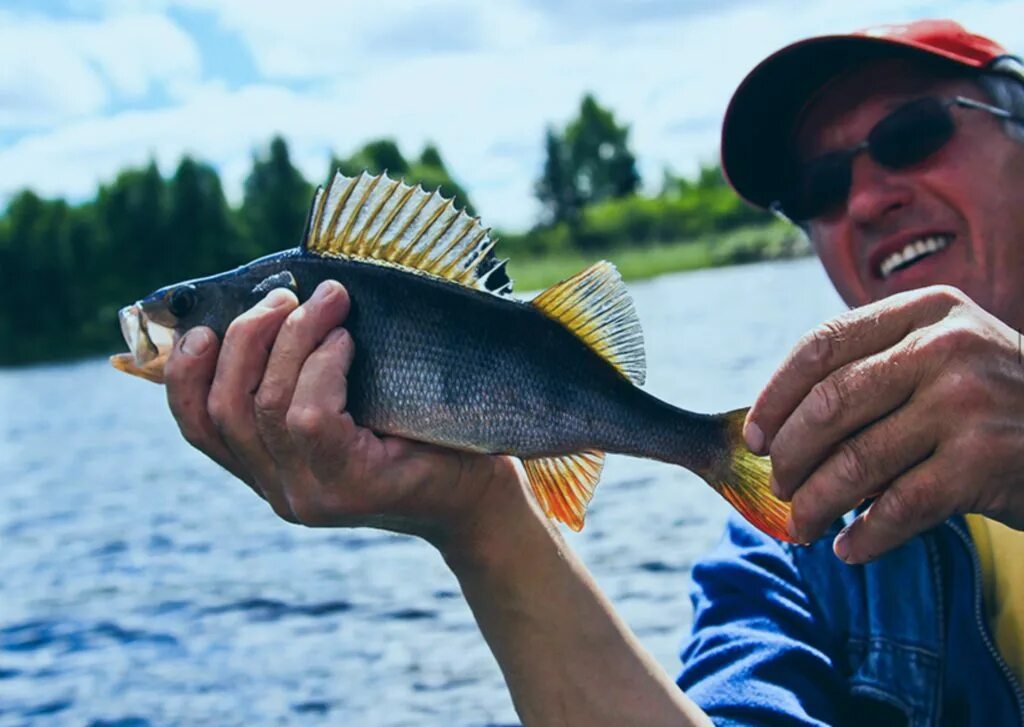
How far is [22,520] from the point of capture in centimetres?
1514

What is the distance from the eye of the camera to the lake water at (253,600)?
297 inches

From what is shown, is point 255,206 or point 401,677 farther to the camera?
point 255,206

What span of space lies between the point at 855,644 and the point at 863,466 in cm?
130

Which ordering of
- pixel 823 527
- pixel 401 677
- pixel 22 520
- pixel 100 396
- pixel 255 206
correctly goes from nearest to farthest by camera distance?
pixel 823 527, pixel 401 677, pixel 22 520, pixel 100 396, pixel 255 206

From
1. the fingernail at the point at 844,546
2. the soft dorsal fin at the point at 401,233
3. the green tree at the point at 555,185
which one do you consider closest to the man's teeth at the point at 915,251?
the soft dorsal fin at the point at 401,233

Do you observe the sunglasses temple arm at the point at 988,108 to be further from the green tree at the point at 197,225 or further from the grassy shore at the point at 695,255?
the green tree at the point at 197,225

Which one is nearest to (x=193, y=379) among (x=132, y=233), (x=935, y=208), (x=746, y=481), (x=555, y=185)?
(x=746, y=481)

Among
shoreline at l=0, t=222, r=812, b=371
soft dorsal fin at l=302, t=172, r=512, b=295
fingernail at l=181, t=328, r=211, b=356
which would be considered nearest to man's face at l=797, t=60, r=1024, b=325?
soft dorsal fin at l=302, t=172, r=512, b=295

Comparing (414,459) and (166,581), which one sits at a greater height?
(414,459)

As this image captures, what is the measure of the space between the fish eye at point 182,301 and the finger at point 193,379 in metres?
0.09

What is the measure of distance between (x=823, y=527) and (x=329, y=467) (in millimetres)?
1071

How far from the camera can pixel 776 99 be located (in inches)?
140

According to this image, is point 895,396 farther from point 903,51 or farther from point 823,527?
point 903,51

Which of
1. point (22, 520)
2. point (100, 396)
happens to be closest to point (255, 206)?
point (100, 396)
